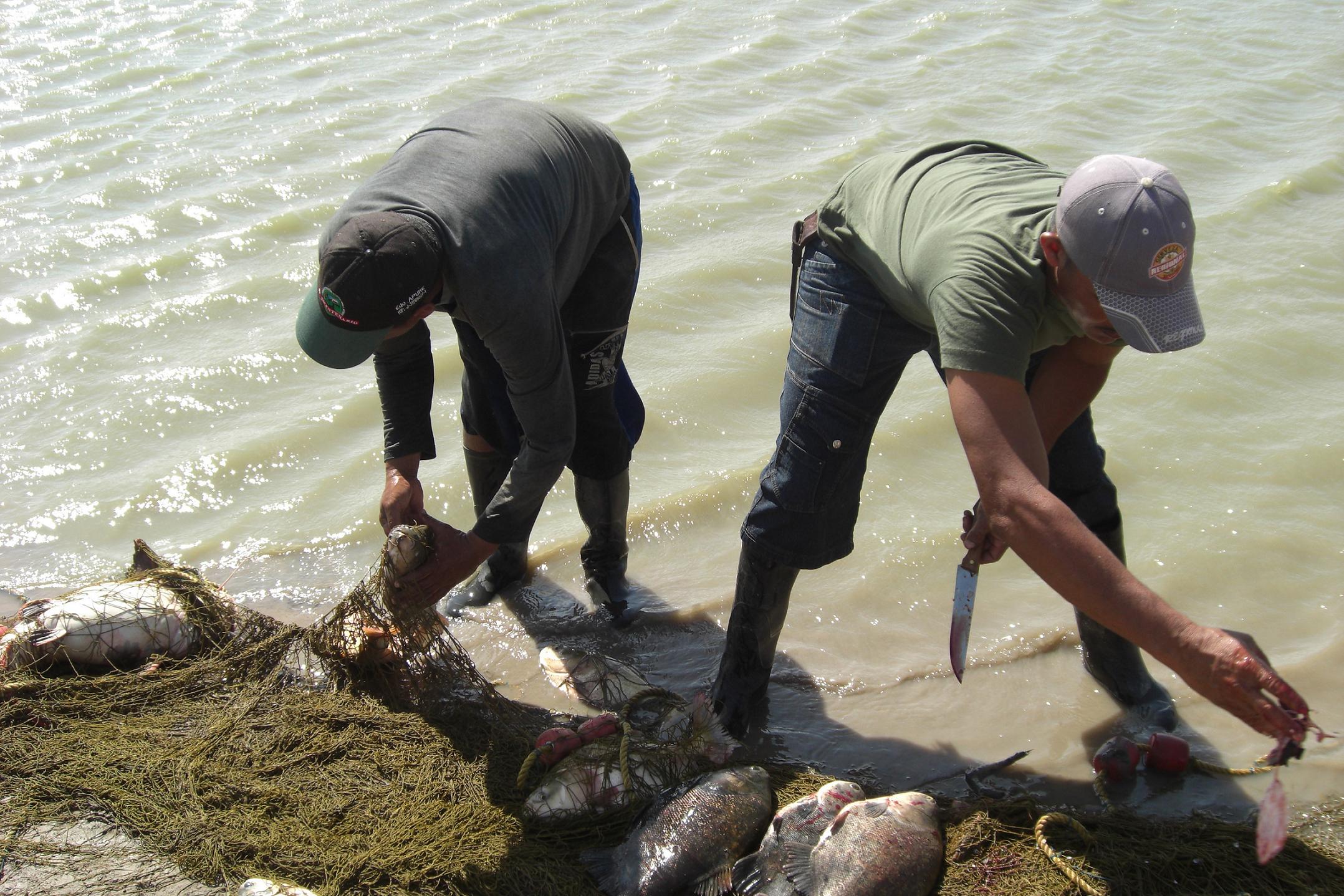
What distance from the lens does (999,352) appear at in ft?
8.28

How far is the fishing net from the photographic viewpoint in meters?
3.14

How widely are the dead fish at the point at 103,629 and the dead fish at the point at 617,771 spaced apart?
152 centimetres

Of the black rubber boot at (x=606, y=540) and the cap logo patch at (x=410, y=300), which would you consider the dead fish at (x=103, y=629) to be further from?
the cap logo patch at (x=410, y=300)

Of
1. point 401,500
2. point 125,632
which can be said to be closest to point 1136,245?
point 401,500

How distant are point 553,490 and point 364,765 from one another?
215 cm

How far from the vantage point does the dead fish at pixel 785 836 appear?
3.15m

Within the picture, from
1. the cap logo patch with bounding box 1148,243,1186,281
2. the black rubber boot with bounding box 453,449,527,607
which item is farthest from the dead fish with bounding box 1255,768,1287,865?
the black rubber boot with bounding box 453,449,527,607

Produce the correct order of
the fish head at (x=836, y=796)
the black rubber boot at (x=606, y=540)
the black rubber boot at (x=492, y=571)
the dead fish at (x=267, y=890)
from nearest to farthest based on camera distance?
the dead fish at (x=267, y=890) < the fish head at (x=836, y=796) < the black rubber boot at (x=606, y=540) < the black rubber boot at (x=492, y=571)

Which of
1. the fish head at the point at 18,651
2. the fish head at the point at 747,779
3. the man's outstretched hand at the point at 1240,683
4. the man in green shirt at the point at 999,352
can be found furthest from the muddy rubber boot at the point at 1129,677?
the fish head at the point at 18,651

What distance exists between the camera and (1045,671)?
4242 millimetres

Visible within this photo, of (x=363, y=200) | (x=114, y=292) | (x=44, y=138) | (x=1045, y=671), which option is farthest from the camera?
(x=44, y=138)

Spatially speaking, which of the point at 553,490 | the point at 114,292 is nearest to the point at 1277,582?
the point at 553,490

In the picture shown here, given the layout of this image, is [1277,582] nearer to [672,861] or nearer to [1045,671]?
[1045,671]

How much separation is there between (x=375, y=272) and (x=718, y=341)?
3638 millimetres
